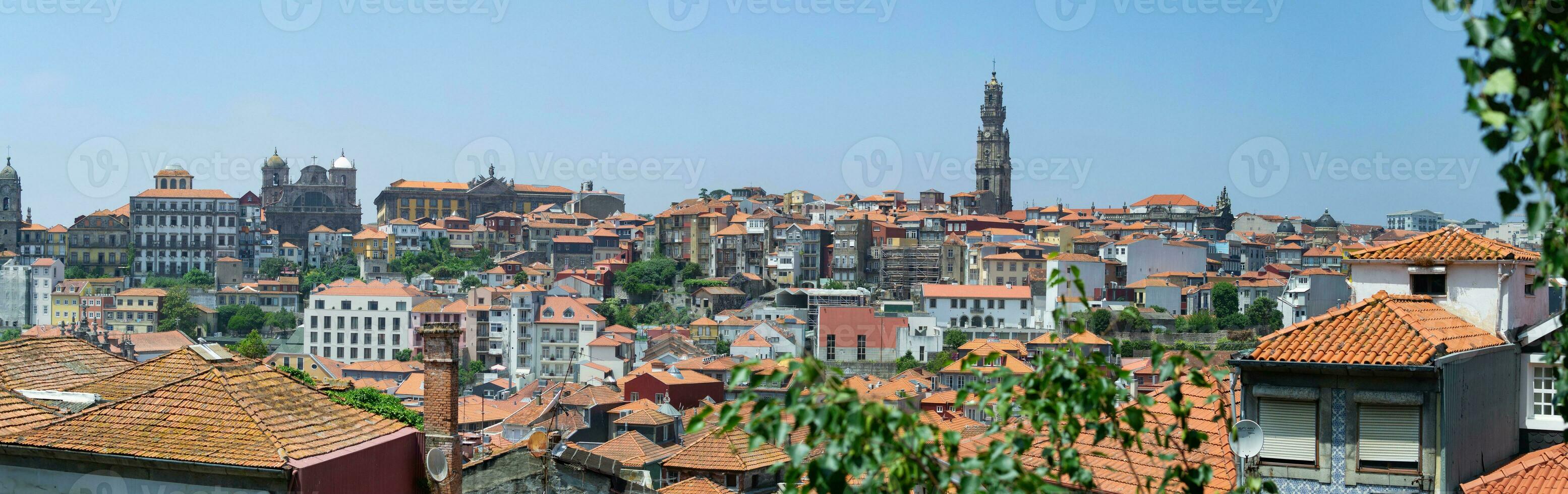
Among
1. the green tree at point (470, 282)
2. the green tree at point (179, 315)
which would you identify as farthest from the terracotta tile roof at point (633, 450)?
the green tree at point (179, 315)

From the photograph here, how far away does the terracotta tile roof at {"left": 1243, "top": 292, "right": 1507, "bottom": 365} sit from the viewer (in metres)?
8.28

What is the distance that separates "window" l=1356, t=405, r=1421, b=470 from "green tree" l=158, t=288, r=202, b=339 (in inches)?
2974

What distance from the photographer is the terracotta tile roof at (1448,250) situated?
30.8 ft

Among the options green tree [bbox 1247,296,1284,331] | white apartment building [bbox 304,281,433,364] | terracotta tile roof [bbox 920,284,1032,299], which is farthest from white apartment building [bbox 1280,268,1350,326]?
white apartment building [bbox 304,281,433,364]

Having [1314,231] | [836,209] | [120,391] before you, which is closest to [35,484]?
[120,391]

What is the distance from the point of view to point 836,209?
9438cm

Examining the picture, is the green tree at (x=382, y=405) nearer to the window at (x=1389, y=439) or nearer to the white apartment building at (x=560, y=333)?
the window at (x=1389, y=439)

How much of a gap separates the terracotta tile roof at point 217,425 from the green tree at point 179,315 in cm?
→ 7147

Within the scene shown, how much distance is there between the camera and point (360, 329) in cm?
6894

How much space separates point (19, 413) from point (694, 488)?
30.8 feet

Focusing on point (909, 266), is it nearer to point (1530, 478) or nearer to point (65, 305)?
point (65, 305)

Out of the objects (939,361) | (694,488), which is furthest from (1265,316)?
(694,488)

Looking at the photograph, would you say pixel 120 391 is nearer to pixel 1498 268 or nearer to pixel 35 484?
pixel 35 484

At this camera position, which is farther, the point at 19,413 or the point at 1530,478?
the point at 19,413
